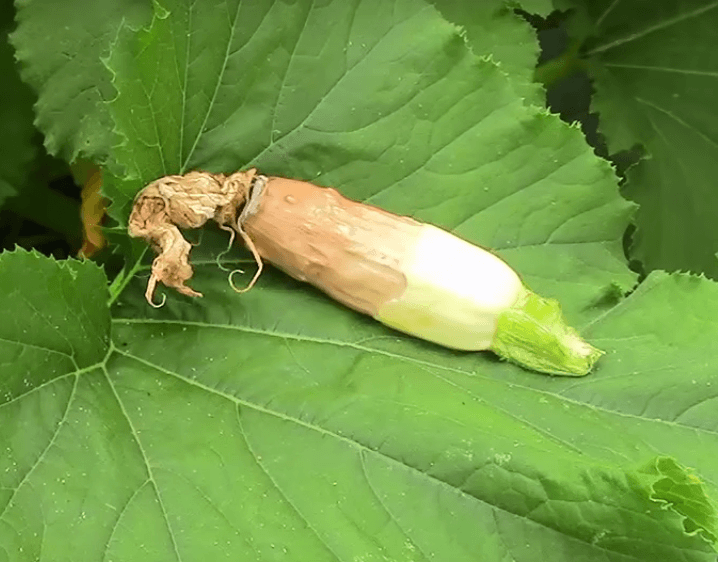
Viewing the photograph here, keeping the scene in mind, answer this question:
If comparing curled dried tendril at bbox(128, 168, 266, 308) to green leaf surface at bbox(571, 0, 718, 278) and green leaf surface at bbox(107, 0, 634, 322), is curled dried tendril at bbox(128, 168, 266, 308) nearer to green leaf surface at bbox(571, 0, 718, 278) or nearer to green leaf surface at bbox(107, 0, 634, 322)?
green leaf surface at bbox(107, 0, 634, 322)

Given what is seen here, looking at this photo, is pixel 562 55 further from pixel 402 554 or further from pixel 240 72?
pixel 402 554

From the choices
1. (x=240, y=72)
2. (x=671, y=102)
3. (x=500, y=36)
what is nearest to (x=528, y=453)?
(x=240, y=72)

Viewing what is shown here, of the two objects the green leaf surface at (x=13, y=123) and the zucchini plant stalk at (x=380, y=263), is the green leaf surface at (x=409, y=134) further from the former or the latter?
the green leaf surface at (x=13, y=123)

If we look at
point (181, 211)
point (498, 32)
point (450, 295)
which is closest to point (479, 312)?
point (450, 295)

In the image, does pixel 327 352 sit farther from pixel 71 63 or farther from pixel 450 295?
pixel 71 63

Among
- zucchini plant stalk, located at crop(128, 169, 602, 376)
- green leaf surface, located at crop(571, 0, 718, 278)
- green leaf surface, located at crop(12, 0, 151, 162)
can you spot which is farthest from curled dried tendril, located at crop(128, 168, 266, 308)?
green leaf surface, located at crop(571, 0, 718, 278)
